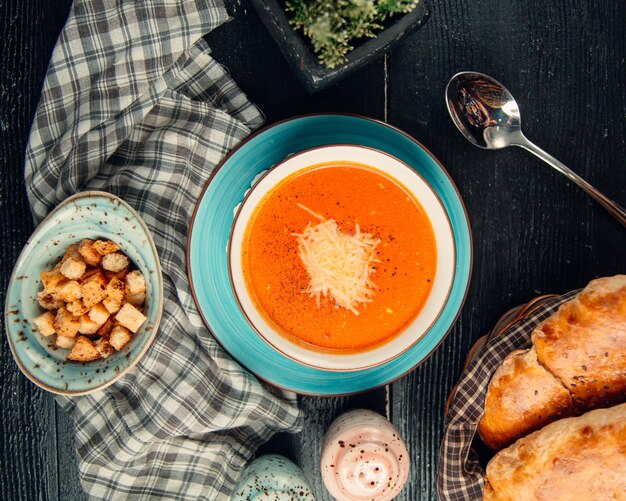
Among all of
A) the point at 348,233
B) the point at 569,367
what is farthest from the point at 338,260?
the point at 569,367

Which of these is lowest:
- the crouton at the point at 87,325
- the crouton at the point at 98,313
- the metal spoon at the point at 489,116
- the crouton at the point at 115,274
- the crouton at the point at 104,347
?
the crouton at the point at 104,347

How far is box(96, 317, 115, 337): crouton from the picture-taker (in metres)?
2.53

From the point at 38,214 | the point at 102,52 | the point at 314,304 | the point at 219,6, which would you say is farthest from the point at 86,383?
the point at 219,6

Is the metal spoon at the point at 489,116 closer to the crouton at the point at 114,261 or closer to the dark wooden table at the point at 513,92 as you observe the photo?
the dark wooden table at the point at 513,92

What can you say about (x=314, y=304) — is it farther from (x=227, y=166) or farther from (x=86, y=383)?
(x=86, y=383)

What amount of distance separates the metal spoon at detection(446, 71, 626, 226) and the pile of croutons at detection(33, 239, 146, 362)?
1.61 m

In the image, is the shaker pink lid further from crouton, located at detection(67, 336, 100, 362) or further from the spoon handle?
the spoon handle

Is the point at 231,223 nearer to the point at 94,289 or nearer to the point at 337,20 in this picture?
the point at 94,289

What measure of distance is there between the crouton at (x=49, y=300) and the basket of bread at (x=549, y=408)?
1759mm

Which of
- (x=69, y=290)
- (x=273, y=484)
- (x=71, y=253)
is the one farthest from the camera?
(x=273, y=484)

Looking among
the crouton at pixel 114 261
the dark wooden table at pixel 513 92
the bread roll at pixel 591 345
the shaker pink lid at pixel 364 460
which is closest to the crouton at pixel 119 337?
the crouton at pixel 114 261

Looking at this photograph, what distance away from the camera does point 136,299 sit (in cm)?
249

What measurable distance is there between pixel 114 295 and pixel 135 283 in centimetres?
11

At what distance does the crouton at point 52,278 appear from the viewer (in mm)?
2447
